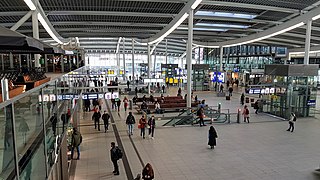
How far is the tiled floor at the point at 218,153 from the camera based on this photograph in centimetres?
967

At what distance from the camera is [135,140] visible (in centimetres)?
1418

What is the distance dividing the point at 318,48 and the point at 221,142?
3310 cm

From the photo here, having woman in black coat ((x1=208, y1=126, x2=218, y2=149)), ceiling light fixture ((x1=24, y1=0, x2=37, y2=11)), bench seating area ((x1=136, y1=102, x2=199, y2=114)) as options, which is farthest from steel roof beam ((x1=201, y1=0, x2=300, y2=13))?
ceiling light fixture ((x1=24, y1=0, x2=37, y2=11))

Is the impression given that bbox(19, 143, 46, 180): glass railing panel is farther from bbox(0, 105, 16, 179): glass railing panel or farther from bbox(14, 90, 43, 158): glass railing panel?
bbox(0, 105, 16, 179): glass railing panel

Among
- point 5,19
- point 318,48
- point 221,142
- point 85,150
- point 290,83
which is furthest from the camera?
point 318,48

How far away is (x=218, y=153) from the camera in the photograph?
1180 cm

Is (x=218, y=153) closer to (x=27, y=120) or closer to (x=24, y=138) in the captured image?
(x=27, y=120)

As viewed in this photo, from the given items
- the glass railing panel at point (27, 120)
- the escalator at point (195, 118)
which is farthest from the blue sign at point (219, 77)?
the glass railing panel at point (27, 120)

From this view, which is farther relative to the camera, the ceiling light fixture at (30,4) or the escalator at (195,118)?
the escalator at (195,118)

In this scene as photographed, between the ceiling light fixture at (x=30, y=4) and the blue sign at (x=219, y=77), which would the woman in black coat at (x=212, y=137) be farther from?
the blue sign at (x=219, y=77)

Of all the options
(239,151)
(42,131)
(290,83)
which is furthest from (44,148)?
(290,83)

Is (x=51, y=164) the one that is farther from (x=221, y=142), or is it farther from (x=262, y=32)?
(x=262, y=32)

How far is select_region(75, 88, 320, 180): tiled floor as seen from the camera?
967 centimetres

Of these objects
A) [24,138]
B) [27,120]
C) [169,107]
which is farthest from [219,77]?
[24,138]
